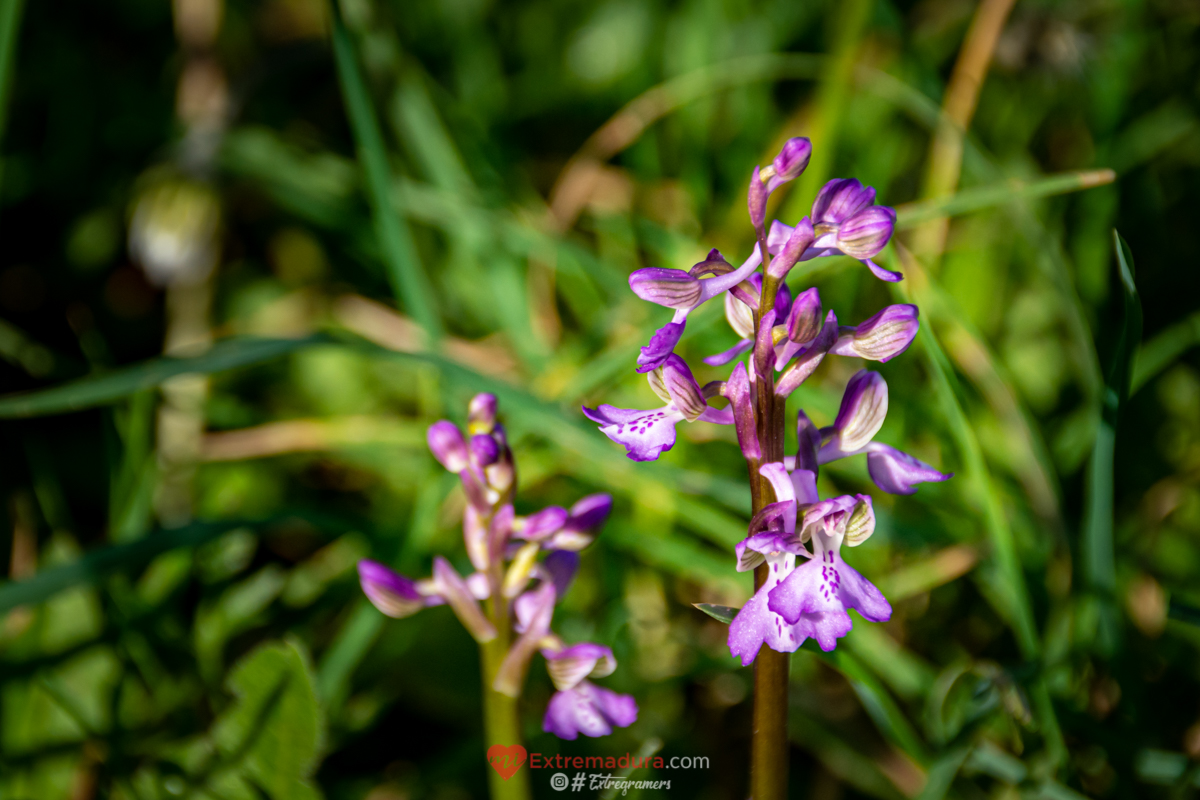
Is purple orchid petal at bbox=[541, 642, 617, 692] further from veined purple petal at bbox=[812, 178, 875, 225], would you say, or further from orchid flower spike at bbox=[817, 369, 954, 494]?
veined purple petal at bbox=[812, 178, 875, 225]

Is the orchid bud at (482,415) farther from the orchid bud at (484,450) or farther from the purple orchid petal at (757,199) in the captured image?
the purple orchid petal at (757,199)

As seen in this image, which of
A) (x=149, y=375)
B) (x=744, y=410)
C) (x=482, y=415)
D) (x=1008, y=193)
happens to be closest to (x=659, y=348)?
(x=744, y=410)

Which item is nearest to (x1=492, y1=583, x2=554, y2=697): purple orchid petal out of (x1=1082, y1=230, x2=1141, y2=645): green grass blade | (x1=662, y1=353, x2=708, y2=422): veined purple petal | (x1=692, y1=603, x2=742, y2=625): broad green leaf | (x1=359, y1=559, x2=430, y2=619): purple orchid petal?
(x1=359, y1=559, x2=430, y2=619): purple orchid petal

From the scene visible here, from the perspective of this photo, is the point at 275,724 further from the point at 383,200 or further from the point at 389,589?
the point at 383,200

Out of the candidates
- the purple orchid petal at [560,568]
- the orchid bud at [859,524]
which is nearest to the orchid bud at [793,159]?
the orchid bud at [859,524]

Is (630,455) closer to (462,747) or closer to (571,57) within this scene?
(462,747)

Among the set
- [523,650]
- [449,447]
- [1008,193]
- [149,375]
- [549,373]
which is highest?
[549,373]

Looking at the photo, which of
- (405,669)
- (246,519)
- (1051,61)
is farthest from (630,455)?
(1051,61)
